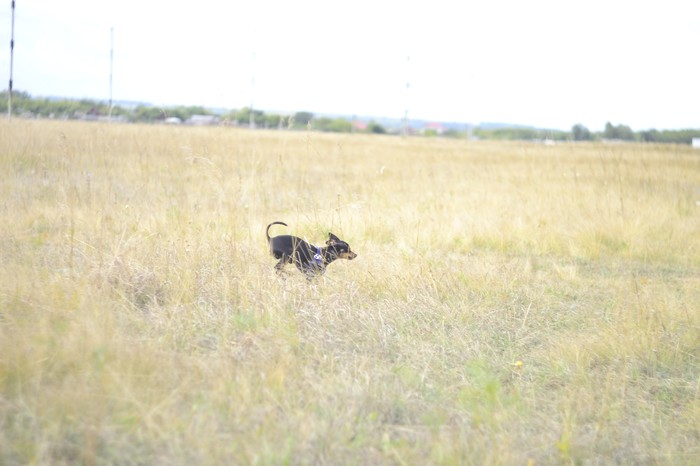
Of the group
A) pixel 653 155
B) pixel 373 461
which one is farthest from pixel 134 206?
pixel 653 155

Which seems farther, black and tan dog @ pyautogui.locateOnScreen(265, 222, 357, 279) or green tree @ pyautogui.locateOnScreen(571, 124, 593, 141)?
green tree @ pyautogui.locateOnScreen(571, 124, 593, 141)

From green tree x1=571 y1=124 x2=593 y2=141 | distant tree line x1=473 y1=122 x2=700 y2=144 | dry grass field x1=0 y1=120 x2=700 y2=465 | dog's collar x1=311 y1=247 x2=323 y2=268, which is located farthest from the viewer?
green tree x1=571 y1=124 x2=593 y2=141

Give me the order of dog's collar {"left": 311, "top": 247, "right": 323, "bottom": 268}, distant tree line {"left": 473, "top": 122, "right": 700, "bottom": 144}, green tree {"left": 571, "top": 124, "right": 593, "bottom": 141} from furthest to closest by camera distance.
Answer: green tree {"left": 571, "top": 124, "right": 593, "bottom": 141} < distant tree line {"left": 473, "top": 122, "right": 700, "bottom": 144} < dog's collar {"left": 311, "top": 247, "right": 323, "bottom": 268}

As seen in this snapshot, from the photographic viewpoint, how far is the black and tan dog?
472cm

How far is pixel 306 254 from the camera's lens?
4773 millimetres

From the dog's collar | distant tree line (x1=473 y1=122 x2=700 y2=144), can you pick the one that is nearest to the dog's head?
the dog's collar

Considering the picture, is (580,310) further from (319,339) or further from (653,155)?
(653,155)

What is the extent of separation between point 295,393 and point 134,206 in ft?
15.0

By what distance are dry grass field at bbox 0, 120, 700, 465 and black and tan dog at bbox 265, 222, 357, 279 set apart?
0.35ft

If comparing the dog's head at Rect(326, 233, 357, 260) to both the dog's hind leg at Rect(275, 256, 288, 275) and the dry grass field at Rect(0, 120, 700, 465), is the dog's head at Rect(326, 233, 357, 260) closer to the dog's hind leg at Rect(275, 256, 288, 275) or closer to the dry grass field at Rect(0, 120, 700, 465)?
the dry grass field at Rect(0, 120, 700, 465)

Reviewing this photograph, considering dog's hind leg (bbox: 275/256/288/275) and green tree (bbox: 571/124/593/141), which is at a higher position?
green tree (bbox: 571/124/593/141)

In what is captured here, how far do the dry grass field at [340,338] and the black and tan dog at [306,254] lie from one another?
0.11m

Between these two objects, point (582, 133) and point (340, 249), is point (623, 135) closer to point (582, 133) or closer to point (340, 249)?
point (582, 133)

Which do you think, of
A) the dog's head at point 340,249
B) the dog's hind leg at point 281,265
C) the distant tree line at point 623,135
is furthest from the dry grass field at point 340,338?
the distant tree line at point 623,135
